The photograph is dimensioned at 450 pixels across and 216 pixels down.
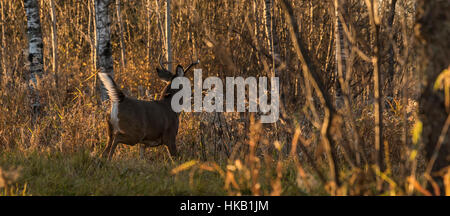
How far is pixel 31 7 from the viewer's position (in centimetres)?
1001

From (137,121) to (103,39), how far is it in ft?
12.6

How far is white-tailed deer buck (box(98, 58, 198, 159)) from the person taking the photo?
245 inches

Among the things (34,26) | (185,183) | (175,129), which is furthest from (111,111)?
(34,26)

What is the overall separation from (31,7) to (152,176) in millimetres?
6214

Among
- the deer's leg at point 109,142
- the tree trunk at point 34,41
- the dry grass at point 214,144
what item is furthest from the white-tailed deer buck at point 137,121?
the tree trunk at point 34,41

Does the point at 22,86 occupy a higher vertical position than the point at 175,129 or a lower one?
higher

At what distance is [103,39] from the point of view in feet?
31.8

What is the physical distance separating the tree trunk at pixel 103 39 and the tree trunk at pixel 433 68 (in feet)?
22.6

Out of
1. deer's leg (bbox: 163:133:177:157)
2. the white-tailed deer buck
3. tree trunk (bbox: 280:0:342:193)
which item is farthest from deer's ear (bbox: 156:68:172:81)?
tree trunk (bbox: 280:0:342:193)

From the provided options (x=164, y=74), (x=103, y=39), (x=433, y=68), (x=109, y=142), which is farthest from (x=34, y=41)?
(x=433, y=68)

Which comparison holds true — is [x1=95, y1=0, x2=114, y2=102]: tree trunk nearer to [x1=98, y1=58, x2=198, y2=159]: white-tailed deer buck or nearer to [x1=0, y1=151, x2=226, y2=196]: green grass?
[x1=98, y1=58, x2=198, y2=159]: white-tailed deer buck

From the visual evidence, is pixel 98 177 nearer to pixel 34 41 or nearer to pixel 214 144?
pixel 214 144

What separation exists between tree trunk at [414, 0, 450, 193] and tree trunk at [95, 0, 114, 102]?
22.6 feet

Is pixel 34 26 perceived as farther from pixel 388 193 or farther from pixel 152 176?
pixel 388 193
